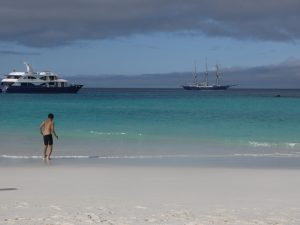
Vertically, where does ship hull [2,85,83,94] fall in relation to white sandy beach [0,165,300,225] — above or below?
above

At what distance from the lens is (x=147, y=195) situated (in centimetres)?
1009

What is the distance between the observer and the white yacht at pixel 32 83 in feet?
352

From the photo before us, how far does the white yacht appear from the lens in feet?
352

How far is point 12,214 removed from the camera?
8.05 m

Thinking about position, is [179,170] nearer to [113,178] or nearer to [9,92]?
[113,178]

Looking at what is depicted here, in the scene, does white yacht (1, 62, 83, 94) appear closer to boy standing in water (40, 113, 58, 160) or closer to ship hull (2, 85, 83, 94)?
ship hull (2, 85, 83, 94)

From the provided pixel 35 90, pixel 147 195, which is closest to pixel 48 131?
pixel 147 195

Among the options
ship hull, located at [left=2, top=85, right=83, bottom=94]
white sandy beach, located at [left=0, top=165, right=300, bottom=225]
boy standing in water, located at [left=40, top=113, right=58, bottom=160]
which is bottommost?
white sandy beach, located at [left=0, top=165, right=300, bottom=225]

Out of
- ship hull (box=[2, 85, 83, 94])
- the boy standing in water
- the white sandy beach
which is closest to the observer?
the white sandy beach

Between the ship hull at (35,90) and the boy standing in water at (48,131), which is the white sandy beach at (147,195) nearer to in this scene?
the boy standing in water at (48,131)

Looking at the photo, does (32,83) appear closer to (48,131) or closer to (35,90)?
(35,90)

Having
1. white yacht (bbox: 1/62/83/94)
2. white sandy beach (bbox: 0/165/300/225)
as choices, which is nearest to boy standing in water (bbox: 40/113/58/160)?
white sandy beach (bbox: 0/165/300/225)

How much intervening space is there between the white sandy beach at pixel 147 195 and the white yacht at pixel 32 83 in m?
95.1

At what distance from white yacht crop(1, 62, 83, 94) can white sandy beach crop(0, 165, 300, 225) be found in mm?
95083
